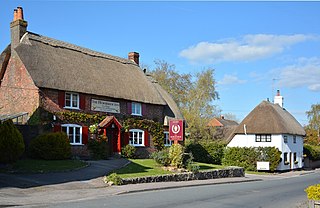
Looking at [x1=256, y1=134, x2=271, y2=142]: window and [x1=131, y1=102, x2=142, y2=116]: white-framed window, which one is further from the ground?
[x1=131, y1=102, x2=142, y2=116]: white-framed window

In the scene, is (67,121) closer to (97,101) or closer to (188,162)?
(97,101)

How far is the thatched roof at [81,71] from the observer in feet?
94.3

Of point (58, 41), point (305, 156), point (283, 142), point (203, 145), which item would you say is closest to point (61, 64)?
point (58, 41)

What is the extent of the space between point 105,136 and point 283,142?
24835 millimetres

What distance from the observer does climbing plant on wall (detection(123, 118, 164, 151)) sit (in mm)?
35062

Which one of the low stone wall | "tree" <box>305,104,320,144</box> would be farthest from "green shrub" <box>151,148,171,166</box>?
"tree" <box>305,104,320,144</box>

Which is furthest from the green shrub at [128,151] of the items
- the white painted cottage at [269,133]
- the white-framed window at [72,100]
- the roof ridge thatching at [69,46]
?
the white painted cottage at [269,133]

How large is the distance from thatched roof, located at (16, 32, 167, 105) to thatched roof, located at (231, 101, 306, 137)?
50.0 feet

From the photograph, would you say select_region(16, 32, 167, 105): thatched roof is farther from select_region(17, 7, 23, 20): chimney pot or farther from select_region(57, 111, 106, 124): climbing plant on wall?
select_region(57, 111, 106, 124): climbing plant on wall

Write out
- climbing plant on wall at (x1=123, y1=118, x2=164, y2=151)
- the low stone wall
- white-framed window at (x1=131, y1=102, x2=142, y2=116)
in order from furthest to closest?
1. white-framed window at (x1=131, y1=102, x2=142, y2=116)
2. climbing plant on wall at (x1=123, y1=118, x2=164, y2=151)
3. the low stone wall

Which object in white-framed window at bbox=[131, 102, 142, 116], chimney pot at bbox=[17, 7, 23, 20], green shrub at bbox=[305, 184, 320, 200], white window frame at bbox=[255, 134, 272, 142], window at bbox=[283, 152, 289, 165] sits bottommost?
window at bbox=[283, 152, 289, 165]

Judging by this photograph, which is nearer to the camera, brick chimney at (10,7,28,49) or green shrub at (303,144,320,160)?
brick chimney at (10,7,28,49)

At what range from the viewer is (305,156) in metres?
55.9

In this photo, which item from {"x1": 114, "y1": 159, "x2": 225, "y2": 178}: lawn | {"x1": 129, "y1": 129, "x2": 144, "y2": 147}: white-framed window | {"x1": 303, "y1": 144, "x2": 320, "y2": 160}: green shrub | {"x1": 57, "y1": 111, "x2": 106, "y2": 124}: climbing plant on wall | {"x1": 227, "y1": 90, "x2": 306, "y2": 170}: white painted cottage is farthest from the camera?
{"x1": 303, "y1": 144, "x2": 320, "y2": 160}: green shrub
